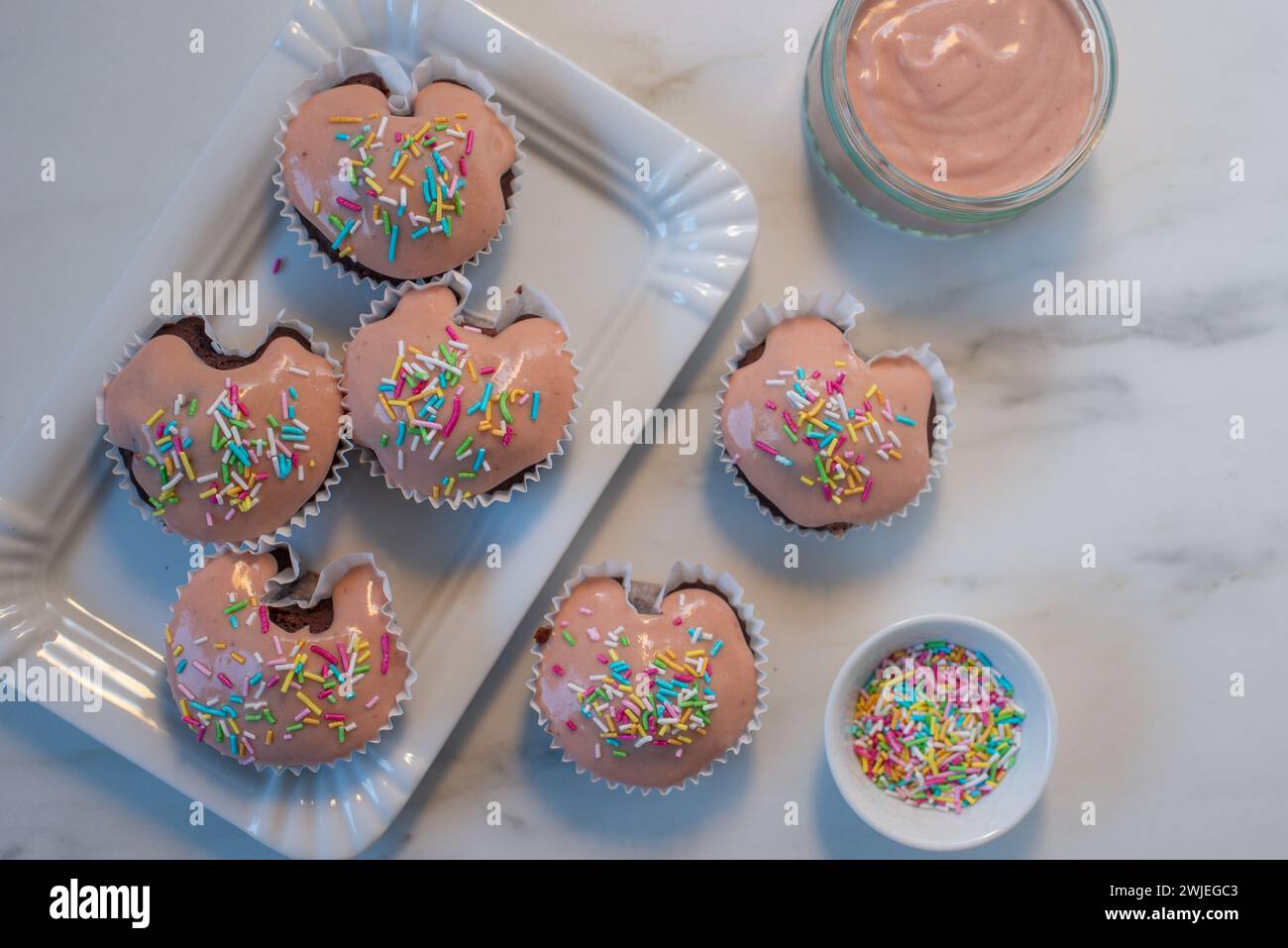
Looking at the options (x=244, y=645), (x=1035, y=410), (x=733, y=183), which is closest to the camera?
(x=244, y=645)

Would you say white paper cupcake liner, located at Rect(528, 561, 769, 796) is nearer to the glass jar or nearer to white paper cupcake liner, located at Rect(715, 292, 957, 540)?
white paper cupcake liner, located at Rect(715, 292, 957, 540)

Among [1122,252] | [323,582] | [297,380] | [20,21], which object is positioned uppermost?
[20,21]

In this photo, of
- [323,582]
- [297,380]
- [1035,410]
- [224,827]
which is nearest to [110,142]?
[297,380]

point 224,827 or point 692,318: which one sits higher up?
point 692,318

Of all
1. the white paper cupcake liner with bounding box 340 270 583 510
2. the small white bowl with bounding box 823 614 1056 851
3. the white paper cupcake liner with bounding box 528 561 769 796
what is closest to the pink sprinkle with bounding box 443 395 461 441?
the white paper cupcake liner with bounding box 340 270 583 510

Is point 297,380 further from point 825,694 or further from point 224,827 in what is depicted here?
point 825,694

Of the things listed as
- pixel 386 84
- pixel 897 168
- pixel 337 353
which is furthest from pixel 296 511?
pixel 897 168
